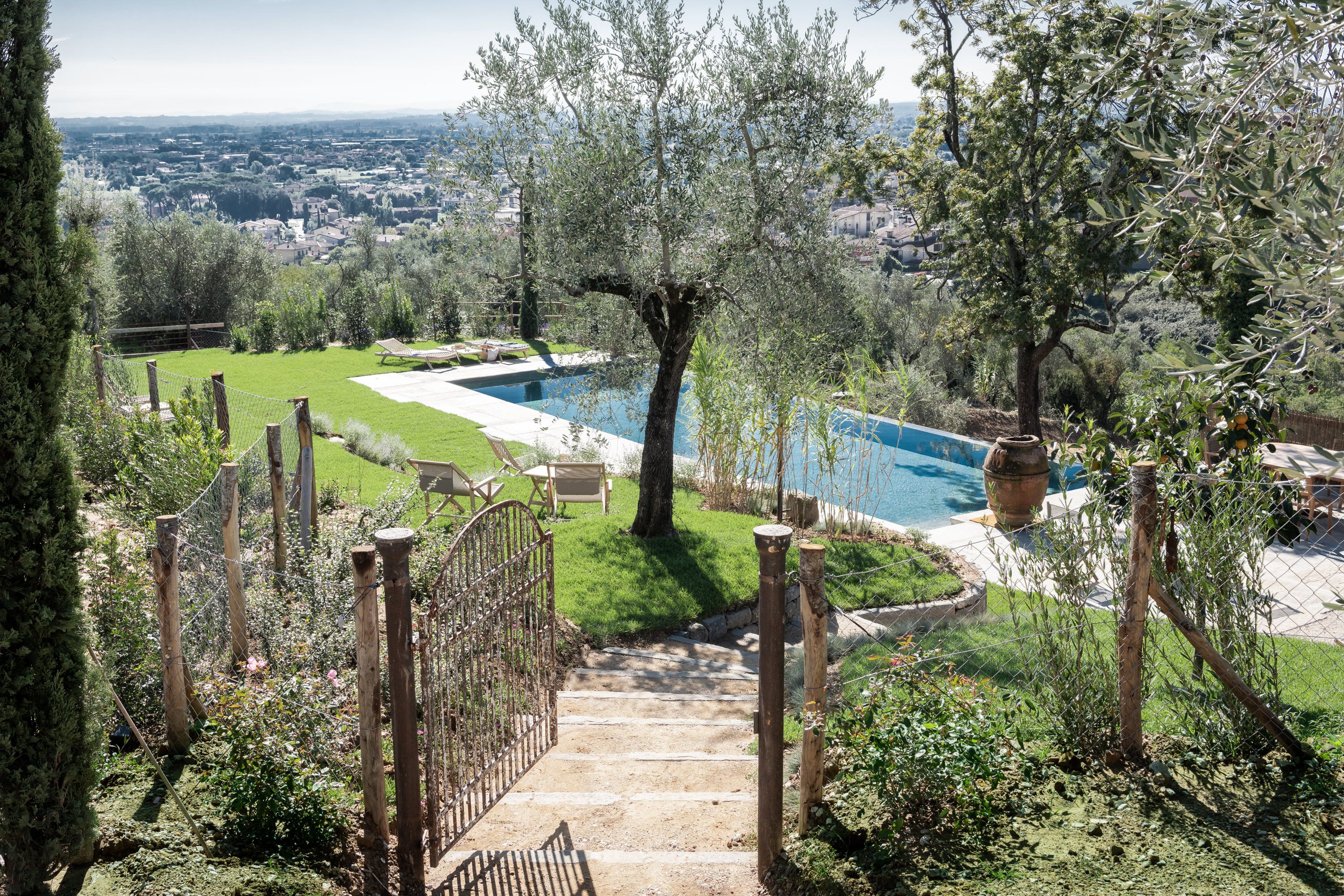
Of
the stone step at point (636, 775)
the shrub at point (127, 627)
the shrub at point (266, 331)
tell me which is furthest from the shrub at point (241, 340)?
the stone step at point (636, 775)

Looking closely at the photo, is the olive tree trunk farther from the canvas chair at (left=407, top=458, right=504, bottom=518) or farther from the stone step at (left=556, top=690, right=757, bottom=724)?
the stone step at (left=556, top=690, right=757, bottom=724)

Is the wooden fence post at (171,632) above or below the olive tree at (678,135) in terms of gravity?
below

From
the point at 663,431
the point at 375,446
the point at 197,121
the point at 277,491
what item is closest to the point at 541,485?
the point at 375,446

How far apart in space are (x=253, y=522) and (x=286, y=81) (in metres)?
33.9

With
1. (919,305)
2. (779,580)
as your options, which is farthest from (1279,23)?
(919,305)

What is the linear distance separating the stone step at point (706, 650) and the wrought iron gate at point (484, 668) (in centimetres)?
213

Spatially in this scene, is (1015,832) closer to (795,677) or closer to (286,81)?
(795,677)

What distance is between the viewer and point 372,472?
1134cm

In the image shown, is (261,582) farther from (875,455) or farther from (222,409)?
(875,455)

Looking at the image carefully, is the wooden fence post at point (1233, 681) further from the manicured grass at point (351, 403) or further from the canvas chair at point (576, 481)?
the manicured grass at point (351, 403)

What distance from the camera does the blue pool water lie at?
909 cm

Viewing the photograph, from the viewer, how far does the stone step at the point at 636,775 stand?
14.3 ft

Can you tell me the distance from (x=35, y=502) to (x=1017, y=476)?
29.4 feet

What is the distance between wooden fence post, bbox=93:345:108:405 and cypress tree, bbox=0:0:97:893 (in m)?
7.99
